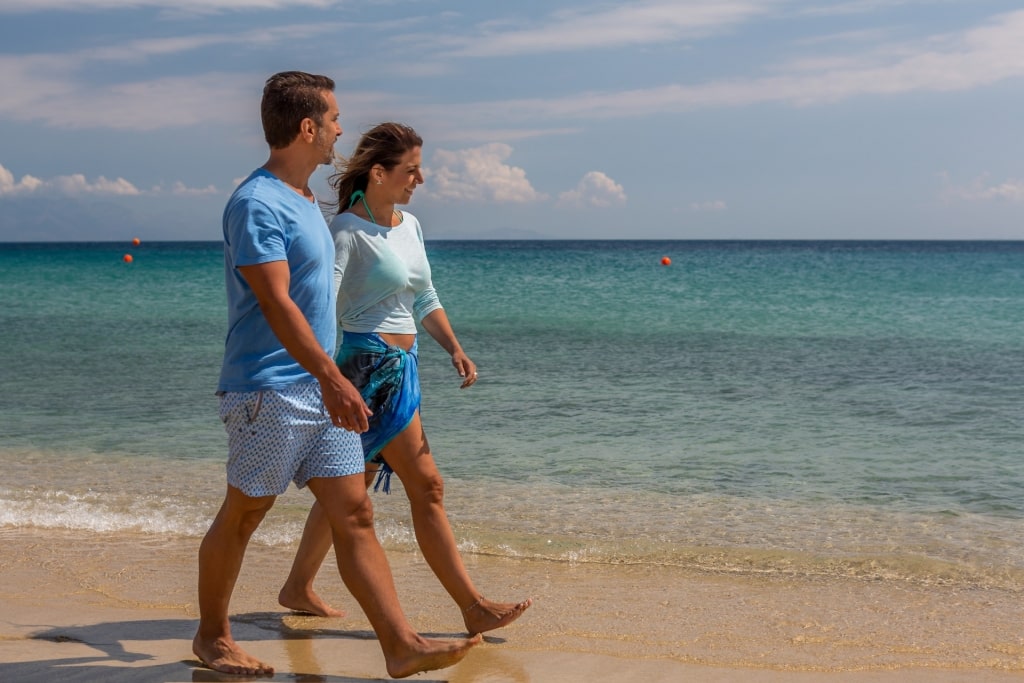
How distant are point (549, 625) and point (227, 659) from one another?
3.92ft

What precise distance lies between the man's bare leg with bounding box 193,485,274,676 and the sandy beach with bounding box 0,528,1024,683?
3.0 inches

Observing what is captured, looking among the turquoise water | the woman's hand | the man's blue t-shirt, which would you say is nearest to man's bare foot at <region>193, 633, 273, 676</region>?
the man's blue t-shirt

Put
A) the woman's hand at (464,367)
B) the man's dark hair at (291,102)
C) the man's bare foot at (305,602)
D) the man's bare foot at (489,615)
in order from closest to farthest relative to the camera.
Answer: the man's dark hair at (291,102) < the man's bare foot at (489,615) < the woman's hand at (464,367) < the man's bare foot at (305,602)

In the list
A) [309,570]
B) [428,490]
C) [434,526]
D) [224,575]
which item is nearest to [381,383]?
[428,490]

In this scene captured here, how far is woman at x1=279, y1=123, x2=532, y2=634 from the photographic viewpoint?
346 cm

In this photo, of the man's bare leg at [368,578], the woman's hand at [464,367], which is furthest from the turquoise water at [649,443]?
the man's bare leg at [368,578]

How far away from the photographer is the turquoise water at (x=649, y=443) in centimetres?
529

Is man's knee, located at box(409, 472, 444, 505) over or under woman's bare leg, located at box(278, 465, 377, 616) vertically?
over

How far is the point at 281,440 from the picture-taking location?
2.91 meters

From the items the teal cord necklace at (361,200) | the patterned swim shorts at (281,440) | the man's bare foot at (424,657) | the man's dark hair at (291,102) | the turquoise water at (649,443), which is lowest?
the turquoise water at (649,443)

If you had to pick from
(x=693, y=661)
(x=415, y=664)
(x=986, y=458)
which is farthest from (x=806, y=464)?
(x=415, y=664)

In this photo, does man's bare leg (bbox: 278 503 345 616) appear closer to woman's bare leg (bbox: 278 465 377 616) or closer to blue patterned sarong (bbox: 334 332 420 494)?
woman's bare leg (bbox: 278 465 377 616)

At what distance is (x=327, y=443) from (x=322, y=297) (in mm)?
410

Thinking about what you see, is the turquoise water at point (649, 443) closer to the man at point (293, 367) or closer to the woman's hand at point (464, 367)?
the woman's hand at point (464, 367)
